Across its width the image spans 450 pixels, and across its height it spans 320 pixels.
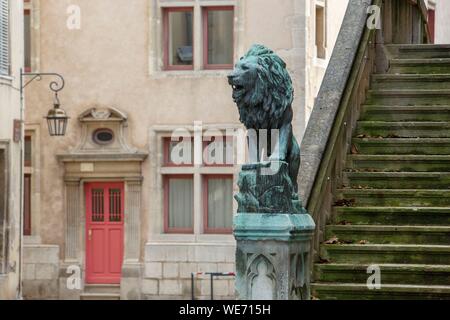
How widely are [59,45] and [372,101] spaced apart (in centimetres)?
1749

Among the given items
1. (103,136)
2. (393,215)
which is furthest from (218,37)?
(393,215)

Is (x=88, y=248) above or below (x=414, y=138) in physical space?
below

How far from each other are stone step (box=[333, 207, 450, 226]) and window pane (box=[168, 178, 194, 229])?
18586mm

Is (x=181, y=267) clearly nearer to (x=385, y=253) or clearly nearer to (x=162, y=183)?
(x=162, y=183)

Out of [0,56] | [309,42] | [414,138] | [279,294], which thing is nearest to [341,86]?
[414,138]

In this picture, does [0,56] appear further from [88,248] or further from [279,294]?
[279,294]

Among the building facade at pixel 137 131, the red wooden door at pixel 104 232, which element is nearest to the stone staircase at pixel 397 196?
the building facade at pixel 137 131

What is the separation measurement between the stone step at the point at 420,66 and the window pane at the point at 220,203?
15.8 meters

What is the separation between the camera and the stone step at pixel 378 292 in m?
13.4

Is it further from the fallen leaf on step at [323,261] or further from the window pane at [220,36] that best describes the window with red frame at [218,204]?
the fallen leaf on step at [323,261]

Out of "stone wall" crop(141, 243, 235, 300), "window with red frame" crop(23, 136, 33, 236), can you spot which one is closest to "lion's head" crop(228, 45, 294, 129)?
"stone wall" crop(141, 243, 235, 300)

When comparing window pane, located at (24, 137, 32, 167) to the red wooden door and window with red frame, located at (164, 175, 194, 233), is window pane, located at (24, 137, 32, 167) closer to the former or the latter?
the red wooden door

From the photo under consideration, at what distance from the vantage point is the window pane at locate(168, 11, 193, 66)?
33438 mm

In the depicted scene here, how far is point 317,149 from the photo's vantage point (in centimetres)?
1445
